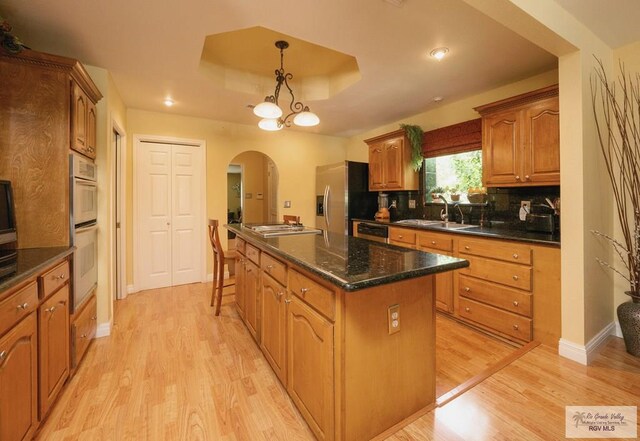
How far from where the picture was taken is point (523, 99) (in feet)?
8.54

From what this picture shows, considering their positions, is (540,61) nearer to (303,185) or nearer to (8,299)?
(303,185)

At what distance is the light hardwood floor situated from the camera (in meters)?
1.52

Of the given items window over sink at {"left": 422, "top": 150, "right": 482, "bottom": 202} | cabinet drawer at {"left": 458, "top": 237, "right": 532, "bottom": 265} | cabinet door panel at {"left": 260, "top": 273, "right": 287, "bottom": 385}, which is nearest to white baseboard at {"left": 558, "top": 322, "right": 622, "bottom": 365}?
cabinet drawer at {"left": 458, "top": 237, "right": 532, "bottom": 265}

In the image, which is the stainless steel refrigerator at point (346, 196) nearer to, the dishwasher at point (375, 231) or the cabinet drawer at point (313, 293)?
the dishwasher at point (375, 231)

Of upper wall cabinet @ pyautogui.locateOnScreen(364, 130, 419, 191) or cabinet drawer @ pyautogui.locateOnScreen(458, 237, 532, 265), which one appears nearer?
cabinet drawer @ pyautogui.locateOnScreen(458, 237, 532, 265)

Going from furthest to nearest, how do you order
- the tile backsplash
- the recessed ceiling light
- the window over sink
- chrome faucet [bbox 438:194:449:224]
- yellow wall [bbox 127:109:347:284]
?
yellow wall [bbox 127:109:347:284] < chrome faucet [bbox 438:194:449:224] < the window over sink < the tile backsplash < the recessed ceiling light

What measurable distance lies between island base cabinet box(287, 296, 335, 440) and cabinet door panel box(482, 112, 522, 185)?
244cm

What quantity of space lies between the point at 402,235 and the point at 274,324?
2.08 m

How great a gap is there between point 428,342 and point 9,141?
113 inches

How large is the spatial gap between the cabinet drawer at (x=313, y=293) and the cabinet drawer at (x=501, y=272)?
1.54 meters

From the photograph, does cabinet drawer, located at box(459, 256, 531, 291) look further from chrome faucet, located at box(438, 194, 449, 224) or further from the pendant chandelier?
the pendant chandelier

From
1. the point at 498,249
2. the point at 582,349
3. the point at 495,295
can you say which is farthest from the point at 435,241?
the point at 582,349

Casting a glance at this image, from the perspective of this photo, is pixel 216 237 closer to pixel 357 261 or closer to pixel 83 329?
pixel 83 329

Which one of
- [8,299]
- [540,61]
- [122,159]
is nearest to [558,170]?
[540,61]
